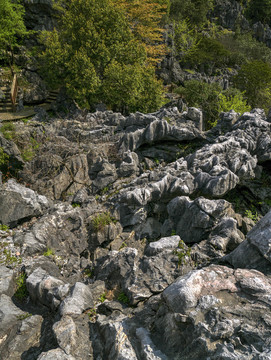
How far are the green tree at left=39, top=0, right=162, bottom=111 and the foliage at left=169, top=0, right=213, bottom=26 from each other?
28.4 m

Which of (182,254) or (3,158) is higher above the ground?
(182,254)

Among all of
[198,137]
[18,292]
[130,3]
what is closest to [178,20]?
[130,3]

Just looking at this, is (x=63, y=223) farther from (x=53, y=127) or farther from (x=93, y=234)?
(x=53, y=127)

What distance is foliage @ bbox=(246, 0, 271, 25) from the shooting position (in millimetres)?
57125

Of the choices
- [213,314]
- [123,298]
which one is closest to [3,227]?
[123,298]

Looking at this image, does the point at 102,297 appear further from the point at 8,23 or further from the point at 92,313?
the point at 8,23

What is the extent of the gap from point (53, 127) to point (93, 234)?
10.2 m

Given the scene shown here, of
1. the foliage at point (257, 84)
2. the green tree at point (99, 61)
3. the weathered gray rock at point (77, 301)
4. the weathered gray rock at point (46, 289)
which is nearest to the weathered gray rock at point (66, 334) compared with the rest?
the weathered gray rock at point (77, 301)

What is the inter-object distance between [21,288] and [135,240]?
5.51 m

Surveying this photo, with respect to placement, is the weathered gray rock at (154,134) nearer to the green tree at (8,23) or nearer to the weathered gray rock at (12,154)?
the weathered gray rock at (12,154)

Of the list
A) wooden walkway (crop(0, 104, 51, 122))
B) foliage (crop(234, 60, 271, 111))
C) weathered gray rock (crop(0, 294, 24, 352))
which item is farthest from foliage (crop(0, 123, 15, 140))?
foliage (crop(234, 60, 271, 111))

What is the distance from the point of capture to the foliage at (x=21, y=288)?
7.77 m

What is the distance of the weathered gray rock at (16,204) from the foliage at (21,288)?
324 cm

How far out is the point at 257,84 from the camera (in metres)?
Result: 27.2
